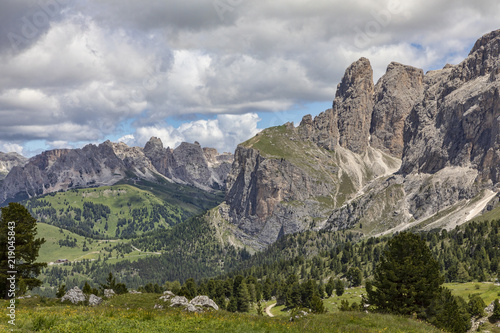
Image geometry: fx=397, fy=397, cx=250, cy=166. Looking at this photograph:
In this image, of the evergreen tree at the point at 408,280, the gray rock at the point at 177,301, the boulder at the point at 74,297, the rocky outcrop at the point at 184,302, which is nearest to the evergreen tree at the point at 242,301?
the rocky outcrop at the point at 184,302

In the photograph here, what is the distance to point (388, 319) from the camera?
4334 cm

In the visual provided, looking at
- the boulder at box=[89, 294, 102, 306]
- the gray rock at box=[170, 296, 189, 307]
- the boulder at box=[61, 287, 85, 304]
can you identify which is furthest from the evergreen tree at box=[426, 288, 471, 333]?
the boulder at box=[61, 287, 85, 304]

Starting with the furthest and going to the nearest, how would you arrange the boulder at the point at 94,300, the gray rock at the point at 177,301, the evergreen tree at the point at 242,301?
the evergreen tree at the point at 242,301
the boulder at the point at 94,300
the gray rock at the point at 177,301

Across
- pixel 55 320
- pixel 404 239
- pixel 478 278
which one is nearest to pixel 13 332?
pixel 55 320

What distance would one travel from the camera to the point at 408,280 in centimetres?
5931

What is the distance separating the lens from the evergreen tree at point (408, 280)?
191 ft

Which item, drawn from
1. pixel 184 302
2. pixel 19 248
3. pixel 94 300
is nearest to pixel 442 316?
pixel 184 302

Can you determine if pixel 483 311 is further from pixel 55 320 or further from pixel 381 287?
pixel 55 320

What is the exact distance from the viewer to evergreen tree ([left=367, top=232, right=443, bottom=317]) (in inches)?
2288

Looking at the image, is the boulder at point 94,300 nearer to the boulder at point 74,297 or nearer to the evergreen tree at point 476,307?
the boulder at point 74,297

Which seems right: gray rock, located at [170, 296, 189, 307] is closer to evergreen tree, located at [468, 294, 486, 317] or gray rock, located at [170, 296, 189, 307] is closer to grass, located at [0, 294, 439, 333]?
grass, located at [0, 294, 439, 333]

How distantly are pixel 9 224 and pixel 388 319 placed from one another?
51290 mm

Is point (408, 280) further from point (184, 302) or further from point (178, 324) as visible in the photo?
point (178, 324)

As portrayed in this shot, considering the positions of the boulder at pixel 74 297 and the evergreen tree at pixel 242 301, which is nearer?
the boulder at pixel 74 297
